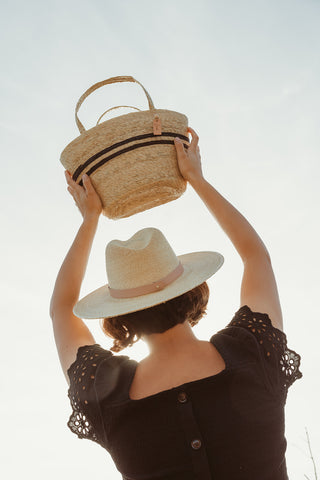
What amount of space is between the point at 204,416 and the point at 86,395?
43 centimetres

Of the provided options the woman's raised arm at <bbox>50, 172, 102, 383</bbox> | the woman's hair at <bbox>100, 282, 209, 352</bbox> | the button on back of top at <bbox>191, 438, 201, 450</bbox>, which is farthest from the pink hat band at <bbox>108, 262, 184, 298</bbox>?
the button on back of top at <bbox>191, 438, 201, 450</bbox>

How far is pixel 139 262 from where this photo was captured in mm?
1810

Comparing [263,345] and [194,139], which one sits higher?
[194,139]

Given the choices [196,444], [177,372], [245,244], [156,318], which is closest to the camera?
[196,444]

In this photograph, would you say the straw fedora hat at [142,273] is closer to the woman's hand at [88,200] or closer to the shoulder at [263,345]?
the shoulder at [263,345]

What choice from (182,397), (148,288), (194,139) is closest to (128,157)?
(194,139)

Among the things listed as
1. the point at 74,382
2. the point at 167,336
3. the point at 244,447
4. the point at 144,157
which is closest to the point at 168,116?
the point at 144,157

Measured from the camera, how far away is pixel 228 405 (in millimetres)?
1392

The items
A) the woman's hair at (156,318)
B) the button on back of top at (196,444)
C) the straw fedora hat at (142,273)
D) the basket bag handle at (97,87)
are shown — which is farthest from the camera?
the basket bag handle at (97,87)

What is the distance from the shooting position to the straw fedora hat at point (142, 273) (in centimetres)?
170

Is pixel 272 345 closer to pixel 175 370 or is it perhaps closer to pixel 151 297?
pixel 175 370

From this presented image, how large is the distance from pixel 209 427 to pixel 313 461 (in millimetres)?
2704

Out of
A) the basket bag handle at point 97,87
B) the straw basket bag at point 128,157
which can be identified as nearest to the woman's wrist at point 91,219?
the straw basket bag at point 128,157

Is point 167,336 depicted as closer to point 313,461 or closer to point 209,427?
point 209,427
